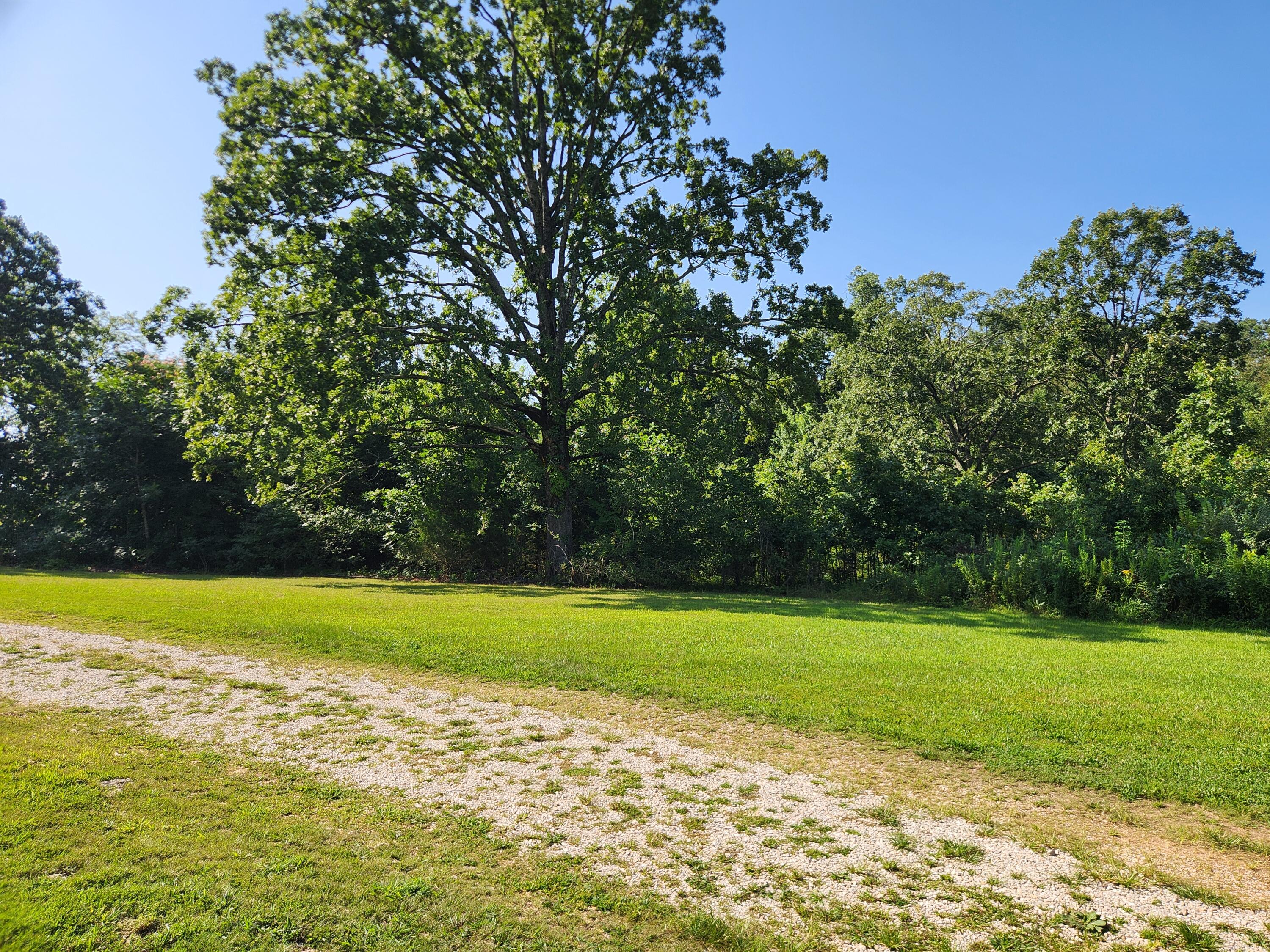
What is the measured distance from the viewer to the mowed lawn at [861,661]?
557cm

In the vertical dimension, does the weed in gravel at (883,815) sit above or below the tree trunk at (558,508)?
below

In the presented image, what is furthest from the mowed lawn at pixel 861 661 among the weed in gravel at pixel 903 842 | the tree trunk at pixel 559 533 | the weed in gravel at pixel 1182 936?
the tree trunk at pixel 559 533

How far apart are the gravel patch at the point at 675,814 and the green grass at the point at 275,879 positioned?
249 millimetres

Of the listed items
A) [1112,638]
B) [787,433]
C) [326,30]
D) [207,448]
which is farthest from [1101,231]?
[207,448]

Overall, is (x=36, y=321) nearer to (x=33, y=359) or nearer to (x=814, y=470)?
(x=33, y=359)

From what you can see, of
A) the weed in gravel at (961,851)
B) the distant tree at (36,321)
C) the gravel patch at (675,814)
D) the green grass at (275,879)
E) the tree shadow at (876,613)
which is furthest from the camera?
the distant tree at (36,321)

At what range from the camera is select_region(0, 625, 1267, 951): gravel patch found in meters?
3.32

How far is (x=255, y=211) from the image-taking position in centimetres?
1792

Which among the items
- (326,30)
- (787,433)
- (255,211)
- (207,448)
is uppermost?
(326,30)

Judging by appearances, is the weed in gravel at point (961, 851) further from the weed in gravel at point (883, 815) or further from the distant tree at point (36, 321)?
the distant tree at point (36, 321)

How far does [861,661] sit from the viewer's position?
8.71 metres

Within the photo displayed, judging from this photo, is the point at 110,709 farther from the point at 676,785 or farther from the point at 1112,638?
the point at 1112,638

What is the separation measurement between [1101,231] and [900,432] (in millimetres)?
12268

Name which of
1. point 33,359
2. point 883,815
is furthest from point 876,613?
point 33,359
